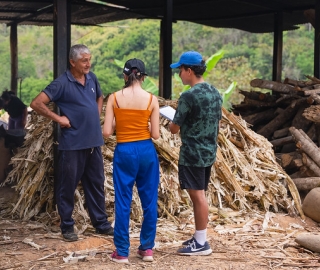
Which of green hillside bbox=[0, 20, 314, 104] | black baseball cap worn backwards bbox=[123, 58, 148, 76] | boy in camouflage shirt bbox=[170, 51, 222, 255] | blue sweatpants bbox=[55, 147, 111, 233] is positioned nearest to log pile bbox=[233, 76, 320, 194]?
boy in camouflage shirt bbox=[170, 51, 222, 255]

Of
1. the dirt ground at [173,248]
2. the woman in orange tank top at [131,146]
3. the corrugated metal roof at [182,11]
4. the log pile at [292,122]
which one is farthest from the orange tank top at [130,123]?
the corrugated metal roof at [182,11]

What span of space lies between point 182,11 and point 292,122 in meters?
3.50

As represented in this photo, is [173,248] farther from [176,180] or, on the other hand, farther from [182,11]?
[182,11]

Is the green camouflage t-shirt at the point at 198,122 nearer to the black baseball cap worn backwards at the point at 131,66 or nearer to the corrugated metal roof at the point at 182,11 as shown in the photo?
the black baseball cap worn backwards at the point at 131,66

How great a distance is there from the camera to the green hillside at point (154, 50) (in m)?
29.0

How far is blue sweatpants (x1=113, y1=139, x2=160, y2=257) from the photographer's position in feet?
16.2

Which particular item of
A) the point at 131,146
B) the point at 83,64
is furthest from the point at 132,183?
the point at 83,64

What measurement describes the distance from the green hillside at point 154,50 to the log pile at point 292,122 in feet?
58.7

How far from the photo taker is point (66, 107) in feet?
18.8

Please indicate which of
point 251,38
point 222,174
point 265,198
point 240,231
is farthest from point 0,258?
point 251,38

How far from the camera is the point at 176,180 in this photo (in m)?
7.05

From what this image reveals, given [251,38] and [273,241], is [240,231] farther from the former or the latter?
[251,38]

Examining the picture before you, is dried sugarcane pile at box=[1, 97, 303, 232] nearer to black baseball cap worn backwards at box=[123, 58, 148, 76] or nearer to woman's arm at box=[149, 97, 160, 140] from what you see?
woman's arm at box=[149, 97, 160, 140]

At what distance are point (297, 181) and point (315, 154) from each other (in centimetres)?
47
